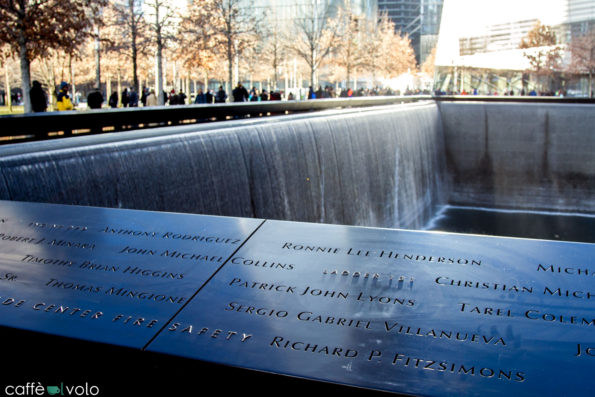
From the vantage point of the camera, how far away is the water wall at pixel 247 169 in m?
4.73

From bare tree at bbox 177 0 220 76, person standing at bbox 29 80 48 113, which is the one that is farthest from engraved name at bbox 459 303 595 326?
Result: bare tree at bbox 177 0 220 76

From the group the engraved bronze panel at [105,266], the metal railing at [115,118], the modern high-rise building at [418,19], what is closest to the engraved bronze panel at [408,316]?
the engraved bronze panel at [105,266]

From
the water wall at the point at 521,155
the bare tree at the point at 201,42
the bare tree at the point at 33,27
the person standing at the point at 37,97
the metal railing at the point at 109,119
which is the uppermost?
the bare tree at the point at 201,42

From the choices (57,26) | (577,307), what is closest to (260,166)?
(577,307)

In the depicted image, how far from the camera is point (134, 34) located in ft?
80.5

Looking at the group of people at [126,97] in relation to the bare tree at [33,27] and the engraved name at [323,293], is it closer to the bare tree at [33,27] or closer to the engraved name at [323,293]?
the bare tree at [33,27]

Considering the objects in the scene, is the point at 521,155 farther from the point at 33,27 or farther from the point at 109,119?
the point at 109,119

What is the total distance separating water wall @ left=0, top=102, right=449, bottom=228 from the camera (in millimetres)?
4734

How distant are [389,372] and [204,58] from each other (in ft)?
93.5

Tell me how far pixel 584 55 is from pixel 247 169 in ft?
126

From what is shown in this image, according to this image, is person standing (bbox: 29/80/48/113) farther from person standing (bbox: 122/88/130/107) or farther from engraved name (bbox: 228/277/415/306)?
engraved name (bbox: 228/277/415/306)

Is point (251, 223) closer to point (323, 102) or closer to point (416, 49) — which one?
point (323, 102)

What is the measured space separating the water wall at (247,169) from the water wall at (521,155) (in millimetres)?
4832

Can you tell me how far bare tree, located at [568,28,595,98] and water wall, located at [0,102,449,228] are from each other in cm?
2972
